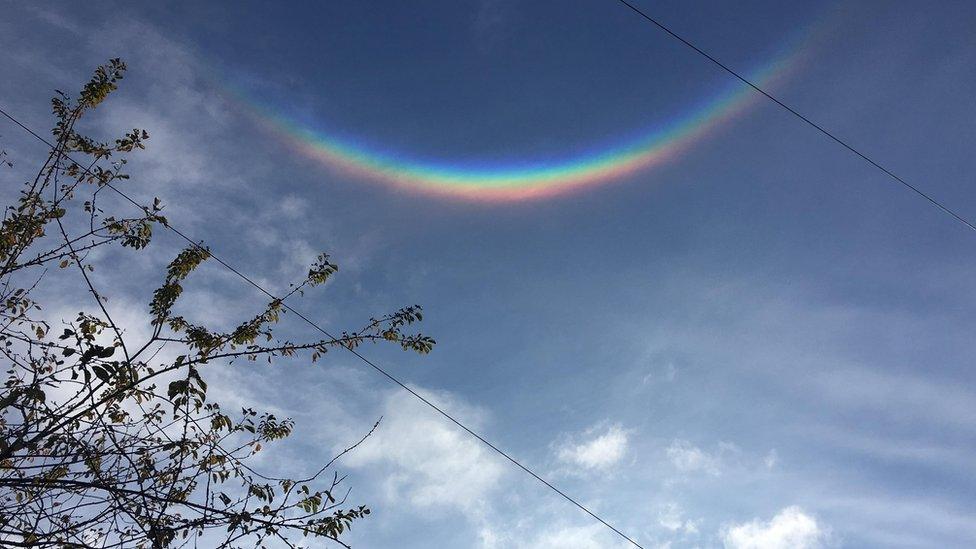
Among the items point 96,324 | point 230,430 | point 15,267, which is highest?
point 15,267

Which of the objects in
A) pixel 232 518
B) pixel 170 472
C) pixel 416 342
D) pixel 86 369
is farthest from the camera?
pixel 416 342

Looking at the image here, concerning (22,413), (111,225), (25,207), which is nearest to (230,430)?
(22,413)

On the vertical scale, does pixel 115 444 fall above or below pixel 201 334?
below

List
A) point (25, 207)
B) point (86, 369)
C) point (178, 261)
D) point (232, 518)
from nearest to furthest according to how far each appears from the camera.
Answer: point (86, 369) → point (232, 518) → point (25, 207) → point (178, 261)

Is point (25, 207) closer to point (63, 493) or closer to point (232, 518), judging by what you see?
point (63, 493)

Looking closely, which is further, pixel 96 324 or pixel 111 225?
pixel 111 225

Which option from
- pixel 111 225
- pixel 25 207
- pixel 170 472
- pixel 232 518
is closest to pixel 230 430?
pixel 170 472

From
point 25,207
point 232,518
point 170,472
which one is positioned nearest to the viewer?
point 232,518

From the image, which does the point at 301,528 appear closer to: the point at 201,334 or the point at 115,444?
the point at 115,444

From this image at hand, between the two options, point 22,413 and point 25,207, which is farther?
point 25,207
